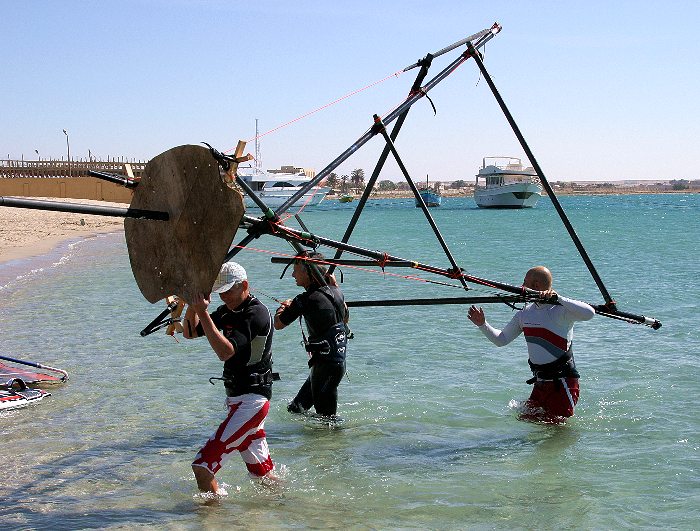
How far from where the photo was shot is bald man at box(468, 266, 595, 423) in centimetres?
751

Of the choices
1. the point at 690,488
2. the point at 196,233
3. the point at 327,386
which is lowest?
the point at 690,488

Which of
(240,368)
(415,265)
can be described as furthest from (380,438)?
(240,368)

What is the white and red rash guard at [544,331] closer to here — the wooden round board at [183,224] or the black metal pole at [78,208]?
the wooden round board at [183,224]

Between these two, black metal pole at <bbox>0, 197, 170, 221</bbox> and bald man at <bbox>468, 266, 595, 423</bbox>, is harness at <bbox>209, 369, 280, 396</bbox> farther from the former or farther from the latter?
bald man at <bbox>468, 266, 595, 423</bbox>

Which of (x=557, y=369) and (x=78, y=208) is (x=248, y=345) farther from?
(x=557, y=369)

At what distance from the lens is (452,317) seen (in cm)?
1775

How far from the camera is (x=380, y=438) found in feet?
27.4

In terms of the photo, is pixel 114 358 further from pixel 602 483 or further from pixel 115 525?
pixel 602 483

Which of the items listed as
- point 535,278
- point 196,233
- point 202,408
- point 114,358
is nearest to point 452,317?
point 114,358

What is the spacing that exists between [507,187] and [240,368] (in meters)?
114

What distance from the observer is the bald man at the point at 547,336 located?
7509mm

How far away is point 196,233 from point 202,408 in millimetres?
4716

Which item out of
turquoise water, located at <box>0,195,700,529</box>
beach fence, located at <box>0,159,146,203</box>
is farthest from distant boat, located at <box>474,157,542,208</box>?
turquoise water, located at <box>0,195,700,529</box>

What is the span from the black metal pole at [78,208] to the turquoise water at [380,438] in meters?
2.24
